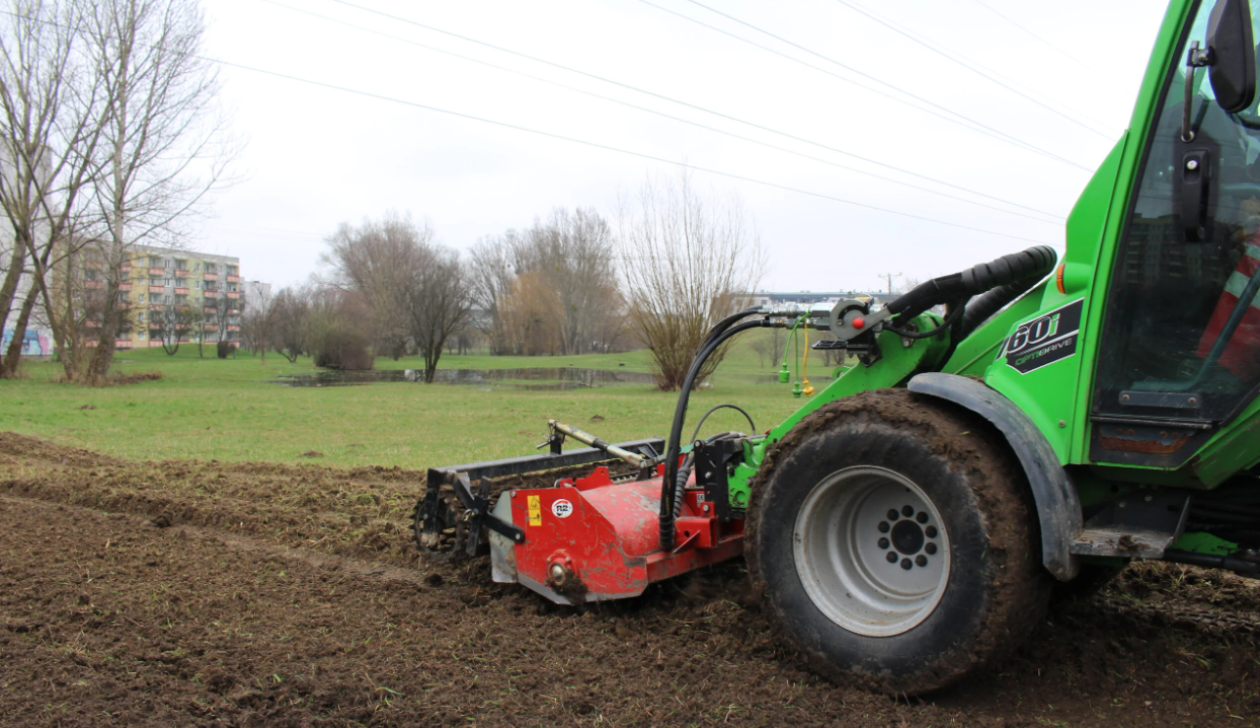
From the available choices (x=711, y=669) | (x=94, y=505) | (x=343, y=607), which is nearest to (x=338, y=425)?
(x=94, y=505)

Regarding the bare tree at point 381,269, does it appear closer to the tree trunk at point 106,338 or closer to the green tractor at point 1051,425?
the tree trunk at point 106,338

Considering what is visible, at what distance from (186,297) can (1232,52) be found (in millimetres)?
94993

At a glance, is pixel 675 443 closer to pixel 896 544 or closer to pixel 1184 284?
pixel 896 544

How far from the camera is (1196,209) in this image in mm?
2613

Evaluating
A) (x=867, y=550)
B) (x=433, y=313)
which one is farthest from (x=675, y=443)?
(x=433, y=313)

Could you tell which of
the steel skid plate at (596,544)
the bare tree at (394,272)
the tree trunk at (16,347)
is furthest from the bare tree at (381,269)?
the steel skid plate at (596,544)

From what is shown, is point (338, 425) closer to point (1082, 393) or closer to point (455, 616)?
point (455, 616)

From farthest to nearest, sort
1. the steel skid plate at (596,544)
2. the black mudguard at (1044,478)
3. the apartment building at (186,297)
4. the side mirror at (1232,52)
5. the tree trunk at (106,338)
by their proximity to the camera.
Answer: the apartment building at (186,297), the tree trunk at (106,338), the steel skid plate at (596,544), the black mudguard at (1044,478), the side mirror at (1232,52)

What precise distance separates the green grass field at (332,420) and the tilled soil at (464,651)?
173 inches

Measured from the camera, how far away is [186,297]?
3366 inches

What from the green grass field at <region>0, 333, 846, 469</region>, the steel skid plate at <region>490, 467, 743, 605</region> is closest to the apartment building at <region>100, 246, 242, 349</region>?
the green grass field at <region>0, 333, 846, 469</region>

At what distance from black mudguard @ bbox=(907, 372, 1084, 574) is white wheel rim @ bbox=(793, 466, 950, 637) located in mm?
418

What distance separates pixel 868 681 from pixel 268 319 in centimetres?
6223

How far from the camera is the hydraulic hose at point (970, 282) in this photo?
11.2ft
